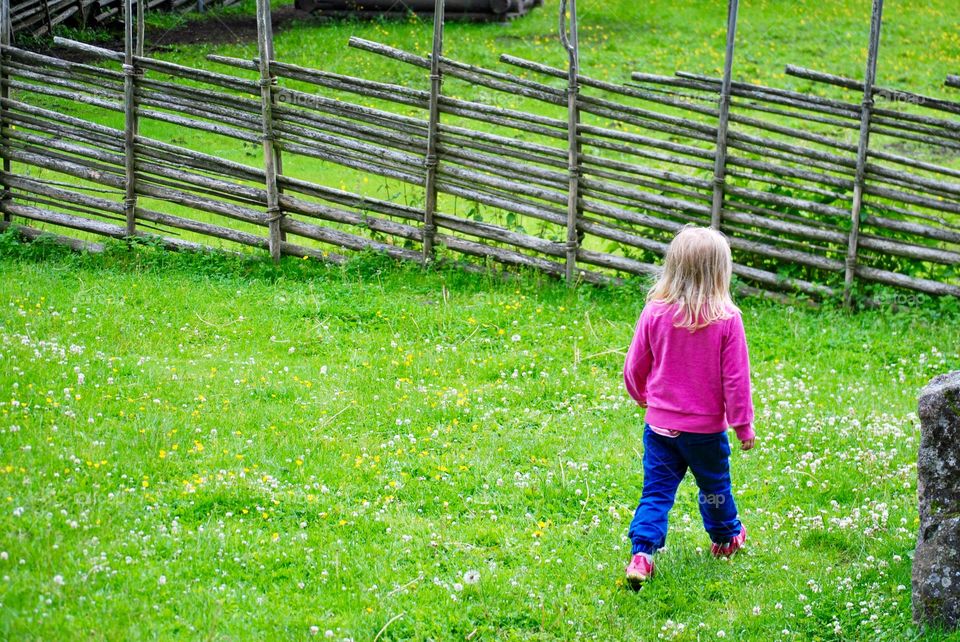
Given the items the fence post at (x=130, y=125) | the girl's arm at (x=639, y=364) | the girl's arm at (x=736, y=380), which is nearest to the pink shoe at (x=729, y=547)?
the girl's arm at (x=736, y=380)

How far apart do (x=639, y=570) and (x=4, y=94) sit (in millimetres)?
7185

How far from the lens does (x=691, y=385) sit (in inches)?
157

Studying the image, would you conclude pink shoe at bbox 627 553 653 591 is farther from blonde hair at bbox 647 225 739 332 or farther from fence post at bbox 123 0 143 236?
fence post at bbox 123 0 143 236

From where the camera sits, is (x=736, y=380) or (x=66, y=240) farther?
(x=66, y=240)

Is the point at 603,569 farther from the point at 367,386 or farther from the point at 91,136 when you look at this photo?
the point at 91,136

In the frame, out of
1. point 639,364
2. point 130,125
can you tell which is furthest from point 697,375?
point 130,125

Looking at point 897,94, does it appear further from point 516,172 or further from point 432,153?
point 432,153

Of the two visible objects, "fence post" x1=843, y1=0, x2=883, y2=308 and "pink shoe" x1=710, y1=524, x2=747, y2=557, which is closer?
"pink shoe" x1=710, y1=524, x2=747, y2=557

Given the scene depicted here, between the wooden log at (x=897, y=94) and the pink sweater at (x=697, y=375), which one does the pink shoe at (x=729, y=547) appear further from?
the wooden log at (x=897, y=94)

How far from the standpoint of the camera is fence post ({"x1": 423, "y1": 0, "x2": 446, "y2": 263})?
7730mm

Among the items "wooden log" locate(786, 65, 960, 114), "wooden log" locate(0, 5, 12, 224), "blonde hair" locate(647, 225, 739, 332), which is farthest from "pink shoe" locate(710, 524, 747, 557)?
"wooden log" locate(0, 5, 12, 224)

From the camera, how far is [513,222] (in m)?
8.02

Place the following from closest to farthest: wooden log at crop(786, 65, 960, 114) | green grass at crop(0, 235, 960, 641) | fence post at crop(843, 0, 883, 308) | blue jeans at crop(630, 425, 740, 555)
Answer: green grass at crop(0, 235, 960, 641)
blue jeans at crop(630, 425, 740, 555)
fence post at crop(843, 0, 883, 308)
wooden log at crop(786, 65, 960, 114)

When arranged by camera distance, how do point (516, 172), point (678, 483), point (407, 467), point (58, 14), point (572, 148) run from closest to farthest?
point (678, 483)
point (407, 467)
point (572, 148)
point (516, 172)
point (58, 14)
